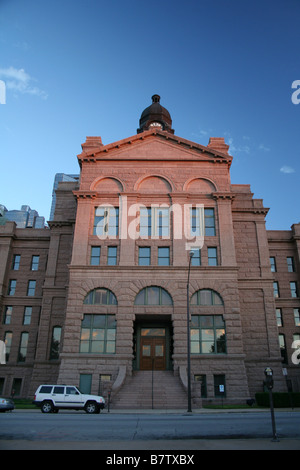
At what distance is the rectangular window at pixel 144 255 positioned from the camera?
3594 cm

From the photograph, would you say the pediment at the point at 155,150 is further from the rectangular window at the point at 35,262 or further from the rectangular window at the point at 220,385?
the rectangular window at the point at 220,385

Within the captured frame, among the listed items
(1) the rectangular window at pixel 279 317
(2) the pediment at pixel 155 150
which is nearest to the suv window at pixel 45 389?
(2) the pediment at pixel 155 150

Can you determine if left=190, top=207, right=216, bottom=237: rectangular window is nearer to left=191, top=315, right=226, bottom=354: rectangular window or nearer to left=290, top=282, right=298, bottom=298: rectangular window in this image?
left=191, top=315, right=226, bottom=354: rectangular window

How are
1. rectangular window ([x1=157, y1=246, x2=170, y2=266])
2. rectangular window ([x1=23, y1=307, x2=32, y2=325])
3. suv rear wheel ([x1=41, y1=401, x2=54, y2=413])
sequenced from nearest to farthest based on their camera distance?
suv rear wheel ([x1=41, y1=401, x2=54, y2=413]) → rectangular window ([x1=157, y1=246, x2=170, y2=266]) → rectangular window ([x1=23, y1=307, x2=32, y2=325])

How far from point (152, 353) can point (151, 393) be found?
5469mm

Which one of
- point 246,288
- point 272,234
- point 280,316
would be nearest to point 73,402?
point 246,288

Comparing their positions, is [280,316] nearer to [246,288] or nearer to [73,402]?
[246,288]

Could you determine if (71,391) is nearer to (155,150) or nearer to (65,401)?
(65,401)

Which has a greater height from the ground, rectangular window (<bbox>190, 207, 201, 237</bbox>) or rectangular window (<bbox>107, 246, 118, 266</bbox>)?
rectangular window (<bbox>190, 207, 201, 237</bbox>)

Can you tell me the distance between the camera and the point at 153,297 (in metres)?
34.5

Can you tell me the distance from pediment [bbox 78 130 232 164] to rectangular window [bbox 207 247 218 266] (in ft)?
31.8

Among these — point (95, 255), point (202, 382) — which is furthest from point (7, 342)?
point (202, 382)

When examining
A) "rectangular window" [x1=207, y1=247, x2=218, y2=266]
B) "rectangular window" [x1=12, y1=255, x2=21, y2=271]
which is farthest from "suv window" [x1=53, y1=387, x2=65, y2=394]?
"rectangular window" [x1=12, y1=255, x2=21, y2=271]

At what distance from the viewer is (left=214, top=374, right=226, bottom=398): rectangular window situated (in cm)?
3120
